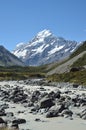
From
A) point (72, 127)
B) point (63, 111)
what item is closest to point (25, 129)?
point (72, 127)

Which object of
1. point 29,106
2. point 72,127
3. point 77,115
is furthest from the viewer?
point 29,106

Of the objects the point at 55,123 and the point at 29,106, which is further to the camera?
the point at 29,106

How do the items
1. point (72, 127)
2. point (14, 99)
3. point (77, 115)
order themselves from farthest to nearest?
point (14, 99), point (77, 115), point (72, 127)

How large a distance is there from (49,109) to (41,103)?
11.1ft

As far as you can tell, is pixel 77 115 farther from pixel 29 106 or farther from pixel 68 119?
pixel 29 106

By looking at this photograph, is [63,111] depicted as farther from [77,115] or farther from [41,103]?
[41,103]

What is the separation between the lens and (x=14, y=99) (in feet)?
177

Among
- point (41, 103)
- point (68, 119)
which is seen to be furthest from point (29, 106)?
point (68, 119)

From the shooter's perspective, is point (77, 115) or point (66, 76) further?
point (66, 76)

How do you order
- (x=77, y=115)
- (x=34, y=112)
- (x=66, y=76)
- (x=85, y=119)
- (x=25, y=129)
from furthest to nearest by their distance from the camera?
(x=66, y=76) → (x=34, y=112) → (x=77, y=115) → (x=85, y=119) → (x=25, y=129)

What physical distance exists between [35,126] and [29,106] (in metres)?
16.2

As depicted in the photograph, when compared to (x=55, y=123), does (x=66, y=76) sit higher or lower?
higher

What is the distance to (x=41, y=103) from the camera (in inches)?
1617

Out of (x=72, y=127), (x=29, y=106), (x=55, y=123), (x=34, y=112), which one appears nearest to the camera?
(x=72, y=127)
